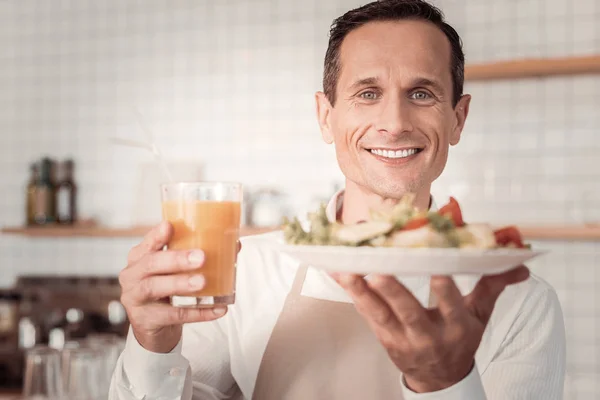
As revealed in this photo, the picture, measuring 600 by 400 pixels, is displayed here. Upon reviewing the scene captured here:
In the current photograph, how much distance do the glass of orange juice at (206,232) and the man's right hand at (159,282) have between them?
2 cm

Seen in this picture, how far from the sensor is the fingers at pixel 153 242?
1015mm

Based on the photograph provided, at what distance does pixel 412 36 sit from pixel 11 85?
2.93m

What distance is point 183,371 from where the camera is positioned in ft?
3.83

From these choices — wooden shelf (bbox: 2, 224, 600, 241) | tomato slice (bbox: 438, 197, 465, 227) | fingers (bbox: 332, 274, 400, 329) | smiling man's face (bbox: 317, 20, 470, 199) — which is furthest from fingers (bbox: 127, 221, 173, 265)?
wooden shelf (bbox: 2, 224, 600, 241)

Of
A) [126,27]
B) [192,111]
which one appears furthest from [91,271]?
[126,27]

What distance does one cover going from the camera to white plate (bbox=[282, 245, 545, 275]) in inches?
30.0

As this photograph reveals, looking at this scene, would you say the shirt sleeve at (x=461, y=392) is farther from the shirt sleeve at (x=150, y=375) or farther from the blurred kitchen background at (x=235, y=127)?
the blurred kitchen background at (x=235, y=127)

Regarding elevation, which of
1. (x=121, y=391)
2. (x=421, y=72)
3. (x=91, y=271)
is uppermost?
(x=421, y=72)

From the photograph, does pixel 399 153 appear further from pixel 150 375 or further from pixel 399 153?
pixel 150 375

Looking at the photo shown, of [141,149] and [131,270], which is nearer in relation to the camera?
[131,270]

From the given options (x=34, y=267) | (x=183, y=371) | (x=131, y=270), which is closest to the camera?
(x=131, y=270)

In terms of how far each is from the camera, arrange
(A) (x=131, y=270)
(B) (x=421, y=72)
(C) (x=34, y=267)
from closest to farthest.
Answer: (A) (x=131, y=270) → (B) (x=421, y=72) → (C) (x=34, y=267)

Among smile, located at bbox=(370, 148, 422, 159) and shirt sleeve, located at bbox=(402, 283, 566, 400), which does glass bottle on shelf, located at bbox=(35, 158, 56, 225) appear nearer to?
smile, located at bbox=(370, 148, 422, 159)

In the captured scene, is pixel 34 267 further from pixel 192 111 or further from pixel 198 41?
pixel 198 41
